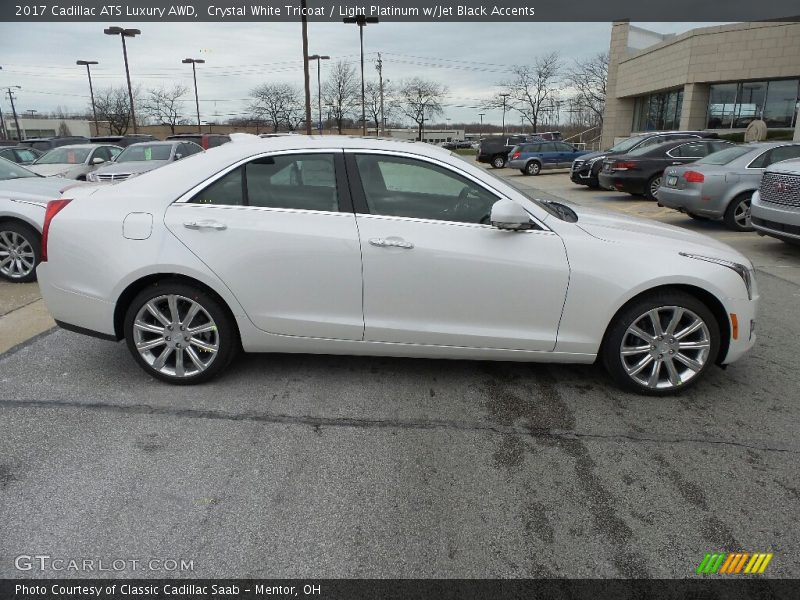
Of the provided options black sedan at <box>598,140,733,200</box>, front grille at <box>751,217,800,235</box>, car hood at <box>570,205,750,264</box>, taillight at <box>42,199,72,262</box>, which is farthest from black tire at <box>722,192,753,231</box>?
taillight at <box>42,199,72,262</box>

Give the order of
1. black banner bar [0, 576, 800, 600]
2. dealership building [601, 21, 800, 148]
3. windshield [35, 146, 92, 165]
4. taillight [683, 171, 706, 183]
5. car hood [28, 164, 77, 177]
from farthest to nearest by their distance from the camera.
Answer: dealership building [601, 21, 800, 148]
windshield [35, 146, 92, 165]
car hood [28, 164, 77, 177]
taillight [683, 171, 706, 183]
black banner bar [0, 576, 800, 600]

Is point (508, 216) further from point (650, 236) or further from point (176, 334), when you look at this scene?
point (176, 334)

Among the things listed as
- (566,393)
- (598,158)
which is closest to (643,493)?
(566,393)

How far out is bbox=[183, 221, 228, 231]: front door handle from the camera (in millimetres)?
3471

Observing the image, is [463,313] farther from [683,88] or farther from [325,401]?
[683,88]

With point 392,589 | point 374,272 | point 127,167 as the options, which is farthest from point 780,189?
point 127,167

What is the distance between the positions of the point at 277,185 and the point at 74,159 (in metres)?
12.4

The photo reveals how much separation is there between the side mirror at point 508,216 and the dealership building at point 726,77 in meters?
28.9

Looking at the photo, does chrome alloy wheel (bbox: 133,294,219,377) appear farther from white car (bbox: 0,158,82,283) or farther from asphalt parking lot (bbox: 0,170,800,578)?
white car (bbox: 0,158,82,283)

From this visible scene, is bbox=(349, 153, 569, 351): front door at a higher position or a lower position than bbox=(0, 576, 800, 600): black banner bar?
higher

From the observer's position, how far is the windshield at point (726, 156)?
9.98 m

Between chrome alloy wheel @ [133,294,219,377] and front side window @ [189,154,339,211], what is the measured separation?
28.0 inches

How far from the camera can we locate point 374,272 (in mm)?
3432

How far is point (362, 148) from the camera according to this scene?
11.9ft
